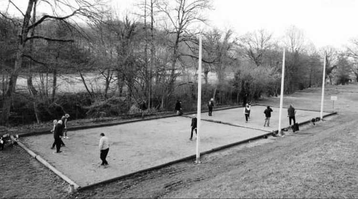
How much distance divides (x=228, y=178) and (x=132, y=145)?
6.36m

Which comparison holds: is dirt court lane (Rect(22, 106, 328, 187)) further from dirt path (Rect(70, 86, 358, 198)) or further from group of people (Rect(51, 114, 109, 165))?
dirt path (Rect(70, 86, 358, 198))

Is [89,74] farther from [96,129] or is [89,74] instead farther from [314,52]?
[314,52]

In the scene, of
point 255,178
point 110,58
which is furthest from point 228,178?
point 110,58

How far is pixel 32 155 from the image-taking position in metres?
10.9

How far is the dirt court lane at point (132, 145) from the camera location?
9.49 metres

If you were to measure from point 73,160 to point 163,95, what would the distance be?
15412mm

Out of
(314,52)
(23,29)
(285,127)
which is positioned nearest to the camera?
(23,29)

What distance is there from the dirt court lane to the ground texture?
2.28ft

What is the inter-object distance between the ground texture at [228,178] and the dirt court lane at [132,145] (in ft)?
2.28

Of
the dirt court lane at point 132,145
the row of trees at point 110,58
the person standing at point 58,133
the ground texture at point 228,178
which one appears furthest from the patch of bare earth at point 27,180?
the row of trees at point 110,58

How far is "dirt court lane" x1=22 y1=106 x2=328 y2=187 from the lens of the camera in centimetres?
949

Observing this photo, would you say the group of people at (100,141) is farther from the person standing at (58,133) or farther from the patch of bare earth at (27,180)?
the patch of bare earth at (27,180)

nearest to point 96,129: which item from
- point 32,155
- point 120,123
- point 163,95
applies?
point 120,123

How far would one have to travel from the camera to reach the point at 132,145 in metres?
13.0
